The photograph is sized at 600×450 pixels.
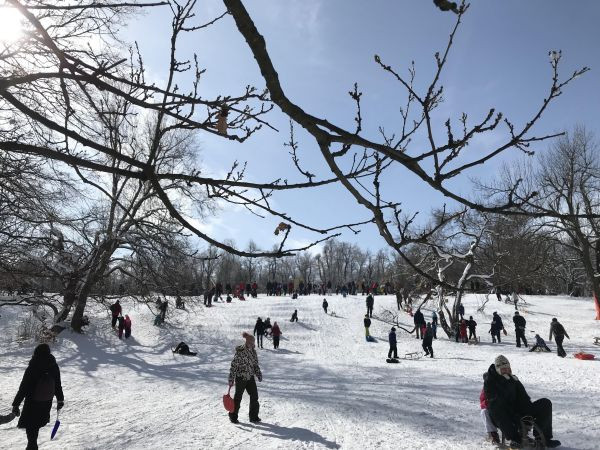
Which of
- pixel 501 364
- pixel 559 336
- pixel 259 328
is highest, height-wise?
pixel 501 364

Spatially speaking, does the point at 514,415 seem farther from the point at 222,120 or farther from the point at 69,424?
the point at 69,424

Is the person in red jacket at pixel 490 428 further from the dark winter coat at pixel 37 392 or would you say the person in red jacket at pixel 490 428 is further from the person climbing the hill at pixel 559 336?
the person climbing the hill at pixel 559 336

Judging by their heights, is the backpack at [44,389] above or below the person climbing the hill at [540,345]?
above

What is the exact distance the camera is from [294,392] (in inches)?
A: 387

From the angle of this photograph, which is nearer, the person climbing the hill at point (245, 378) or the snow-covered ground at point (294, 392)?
the snow-covered ground at point (294, 392)

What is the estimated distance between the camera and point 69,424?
7.37 metres

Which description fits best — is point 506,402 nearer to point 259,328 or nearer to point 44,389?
point 44,389

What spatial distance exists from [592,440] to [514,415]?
1290 millimetres

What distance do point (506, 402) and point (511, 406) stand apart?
97mm

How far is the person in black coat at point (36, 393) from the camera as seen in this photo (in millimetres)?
5586

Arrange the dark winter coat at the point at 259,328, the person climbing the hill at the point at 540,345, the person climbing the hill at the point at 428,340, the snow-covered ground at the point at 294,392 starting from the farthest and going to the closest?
the dark winter coat at the point at 259,328, the person climbing the hill at the point at 540,345, the person climbing the hill at the point at 428,340, the snow-covered ground at the point at 294,392

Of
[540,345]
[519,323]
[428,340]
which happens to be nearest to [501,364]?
[428,340]

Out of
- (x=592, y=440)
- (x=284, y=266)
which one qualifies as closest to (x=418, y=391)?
(x=592, y=440)

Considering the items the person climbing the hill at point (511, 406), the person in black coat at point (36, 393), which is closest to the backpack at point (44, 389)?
the person in black coat at point (36, 393)
